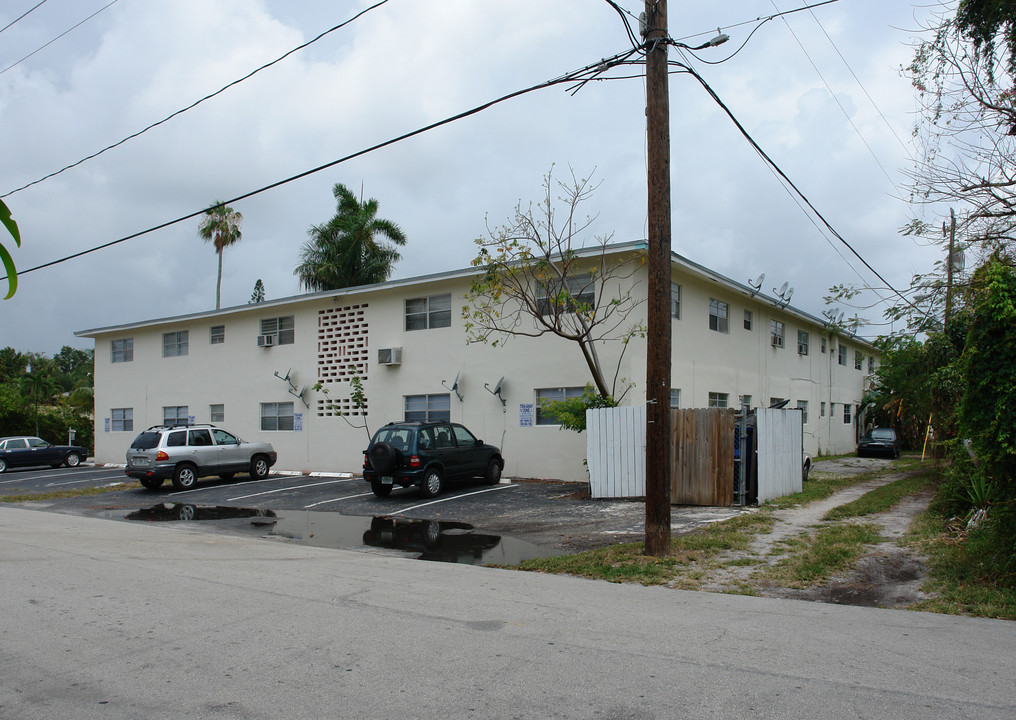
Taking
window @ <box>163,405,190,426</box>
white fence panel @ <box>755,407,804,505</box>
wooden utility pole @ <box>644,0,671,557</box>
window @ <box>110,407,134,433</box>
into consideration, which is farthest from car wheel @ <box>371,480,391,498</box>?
window @ <box>110,407,134,433</box>

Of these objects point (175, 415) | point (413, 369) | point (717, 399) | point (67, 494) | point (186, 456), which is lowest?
point (67, 494)

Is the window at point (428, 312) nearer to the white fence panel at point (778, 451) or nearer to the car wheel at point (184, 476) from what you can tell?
the car wheel at point (184, 476)

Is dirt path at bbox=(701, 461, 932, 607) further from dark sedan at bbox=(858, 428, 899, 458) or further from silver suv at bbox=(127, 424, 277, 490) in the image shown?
dark sedan at bbox=(858, 428, 899, 458)

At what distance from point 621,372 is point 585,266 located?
287 cm

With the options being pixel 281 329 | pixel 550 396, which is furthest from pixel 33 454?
pixel 550 396

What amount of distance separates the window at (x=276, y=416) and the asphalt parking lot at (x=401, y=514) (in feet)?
10.8

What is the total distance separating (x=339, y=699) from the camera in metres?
4.73

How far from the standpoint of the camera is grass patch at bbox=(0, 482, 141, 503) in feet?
66.6

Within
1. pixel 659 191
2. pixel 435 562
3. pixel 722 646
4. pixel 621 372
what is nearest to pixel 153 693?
pixel 722 646

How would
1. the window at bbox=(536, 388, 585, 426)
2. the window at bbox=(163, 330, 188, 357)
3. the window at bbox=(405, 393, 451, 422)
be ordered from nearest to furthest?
1. the window at bbox=(536, 388, 585, 426)
2. the window at bbox=(405, 393, 451, 422)
3. the window at bbox=(163, 330, 188, 357)

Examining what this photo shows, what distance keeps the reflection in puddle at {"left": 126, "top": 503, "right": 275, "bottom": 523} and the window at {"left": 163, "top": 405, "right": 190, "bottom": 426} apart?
476 inches

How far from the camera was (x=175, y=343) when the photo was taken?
3009 cm

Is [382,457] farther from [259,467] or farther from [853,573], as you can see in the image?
[853,573]

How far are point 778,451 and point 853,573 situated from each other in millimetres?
6877
